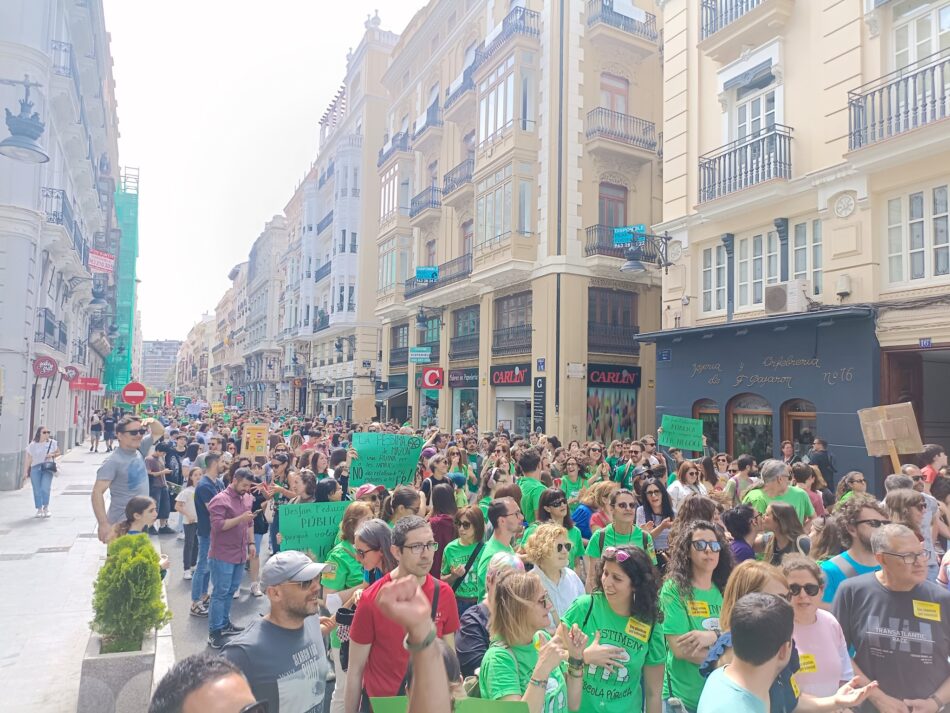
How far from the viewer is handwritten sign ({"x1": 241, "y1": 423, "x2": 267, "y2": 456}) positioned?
12.8m

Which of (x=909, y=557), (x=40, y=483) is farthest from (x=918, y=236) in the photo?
(x=40, y=483)

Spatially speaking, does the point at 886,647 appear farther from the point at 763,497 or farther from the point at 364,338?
the point at 364,338

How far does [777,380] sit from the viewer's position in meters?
14.1

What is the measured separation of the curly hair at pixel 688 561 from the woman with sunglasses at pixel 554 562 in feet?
2.14

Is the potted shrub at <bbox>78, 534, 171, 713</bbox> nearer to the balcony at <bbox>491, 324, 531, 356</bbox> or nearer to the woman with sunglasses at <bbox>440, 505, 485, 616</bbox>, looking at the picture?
the woman with sunglasses at <bbox>440, 505, 485, 616</bbox>

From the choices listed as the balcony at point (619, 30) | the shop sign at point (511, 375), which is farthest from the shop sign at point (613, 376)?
the balcony at point (619, 30)

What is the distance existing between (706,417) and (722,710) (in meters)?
14.6

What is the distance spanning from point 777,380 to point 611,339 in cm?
870

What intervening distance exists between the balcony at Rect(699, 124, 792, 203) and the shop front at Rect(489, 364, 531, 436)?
933 centimetres

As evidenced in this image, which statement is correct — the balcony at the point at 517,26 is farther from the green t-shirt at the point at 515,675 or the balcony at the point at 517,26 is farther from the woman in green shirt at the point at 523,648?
the green t-shirt at the point at 515,675

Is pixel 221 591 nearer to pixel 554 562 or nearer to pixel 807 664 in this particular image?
pixel 554 562

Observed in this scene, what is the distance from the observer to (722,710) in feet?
8.32

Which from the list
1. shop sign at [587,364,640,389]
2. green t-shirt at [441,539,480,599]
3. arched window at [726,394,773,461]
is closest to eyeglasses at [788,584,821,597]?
green t-shirt at [441,539,480,599]

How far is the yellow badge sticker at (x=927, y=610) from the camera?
11.8 ft
